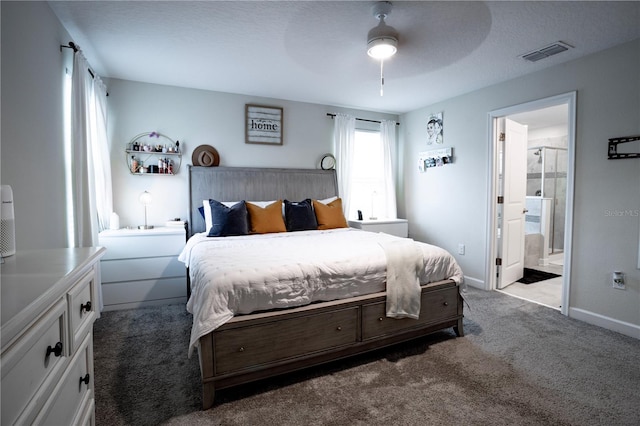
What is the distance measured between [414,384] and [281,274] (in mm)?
1080

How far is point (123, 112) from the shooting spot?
353 centimetres

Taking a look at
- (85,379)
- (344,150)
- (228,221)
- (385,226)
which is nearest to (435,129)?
(344,150)

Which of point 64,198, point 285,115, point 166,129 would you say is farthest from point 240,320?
point 285,115

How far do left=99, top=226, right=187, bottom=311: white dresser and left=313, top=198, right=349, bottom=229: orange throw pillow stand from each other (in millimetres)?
1532

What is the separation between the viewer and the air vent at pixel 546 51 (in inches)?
105

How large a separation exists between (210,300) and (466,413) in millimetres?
1527

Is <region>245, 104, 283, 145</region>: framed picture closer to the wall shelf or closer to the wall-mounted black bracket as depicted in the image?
the wall shelf

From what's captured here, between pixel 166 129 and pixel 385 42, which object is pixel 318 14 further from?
pixel 166 129

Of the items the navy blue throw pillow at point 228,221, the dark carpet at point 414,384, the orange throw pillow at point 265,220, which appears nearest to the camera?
the dark carpet at point 414,384

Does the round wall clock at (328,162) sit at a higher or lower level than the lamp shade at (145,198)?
higher

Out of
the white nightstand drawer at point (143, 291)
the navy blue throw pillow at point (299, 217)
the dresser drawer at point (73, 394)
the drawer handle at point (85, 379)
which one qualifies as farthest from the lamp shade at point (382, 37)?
the white nightstand drawer at point (143, 291)

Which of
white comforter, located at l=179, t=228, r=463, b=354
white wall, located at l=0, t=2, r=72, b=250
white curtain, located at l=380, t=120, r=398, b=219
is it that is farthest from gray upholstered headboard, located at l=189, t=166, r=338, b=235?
white wall, located at l=0, t=2, r=72, b=250

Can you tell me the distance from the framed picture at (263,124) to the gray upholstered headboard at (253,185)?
0.41 m

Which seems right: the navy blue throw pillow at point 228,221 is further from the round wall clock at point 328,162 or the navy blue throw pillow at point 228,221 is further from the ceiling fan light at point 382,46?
the ceiling fan light at point 382,46
